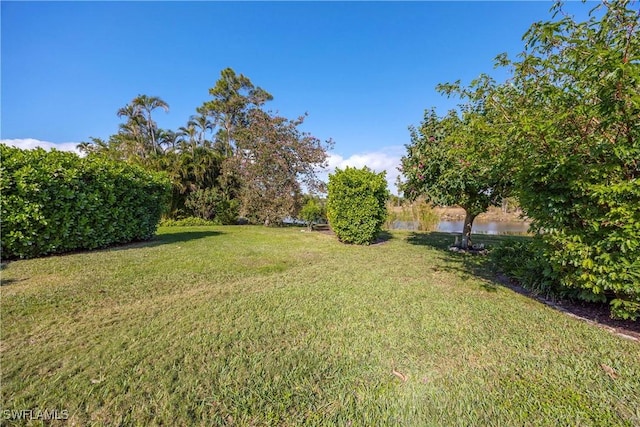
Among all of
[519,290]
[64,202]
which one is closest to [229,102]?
[64,202]

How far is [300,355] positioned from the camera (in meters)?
2.35

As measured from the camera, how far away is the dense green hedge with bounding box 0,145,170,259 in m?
4.89

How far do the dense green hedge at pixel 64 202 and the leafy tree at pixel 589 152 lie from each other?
785 centimetres

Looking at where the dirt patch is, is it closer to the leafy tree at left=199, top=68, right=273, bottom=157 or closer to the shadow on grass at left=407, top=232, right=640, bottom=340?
the shadow on grass at left=407, top=232, right=640, bottom=340

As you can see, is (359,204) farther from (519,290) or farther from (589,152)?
(589,152)

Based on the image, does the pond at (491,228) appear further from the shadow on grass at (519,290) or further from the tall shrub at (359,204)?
the shadow on grass at (519,290)

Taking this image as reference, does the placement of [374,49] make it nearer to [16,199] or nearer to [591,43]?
[591,43]

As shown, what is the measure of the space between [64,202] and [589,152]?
851 centimetres

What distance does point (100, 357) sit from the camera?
2.24m

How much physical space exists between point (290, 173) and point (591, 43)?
1288 cm

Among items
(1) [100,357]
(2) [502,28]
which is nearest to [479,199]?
(2) [502,28]

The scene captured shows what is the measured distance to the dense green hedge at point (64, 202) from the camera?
4.89 m

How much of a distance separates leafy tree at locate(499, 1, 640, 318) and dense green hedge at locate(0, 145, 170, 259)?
25.8 ft

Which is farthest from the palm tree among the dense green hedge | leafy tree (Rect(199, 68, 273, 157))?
the dense green hedge
